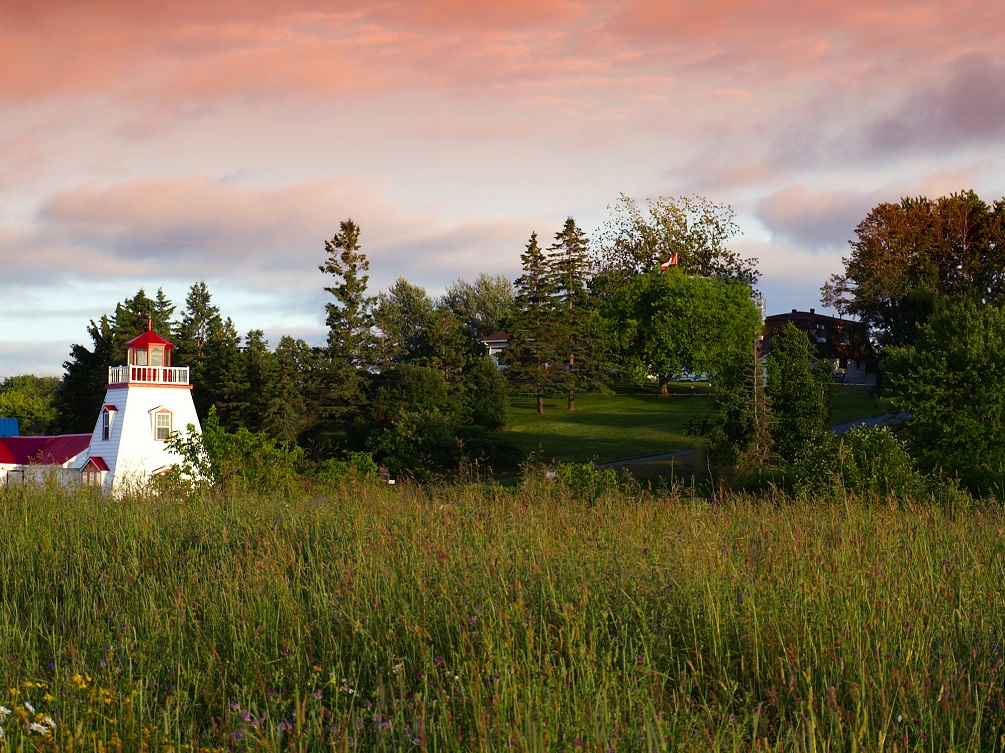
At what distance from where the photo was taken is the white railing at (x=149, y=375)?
1382 inches

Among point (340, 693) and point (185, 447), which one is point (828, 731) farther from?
point (185, 447)

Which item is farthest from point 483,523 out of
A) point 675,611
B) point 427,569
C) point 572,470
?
point 572,470

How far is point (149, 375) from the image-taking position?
35.2 meters

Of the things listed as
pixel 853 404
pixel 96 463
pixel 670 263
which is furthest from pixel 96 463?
pixel 670 263

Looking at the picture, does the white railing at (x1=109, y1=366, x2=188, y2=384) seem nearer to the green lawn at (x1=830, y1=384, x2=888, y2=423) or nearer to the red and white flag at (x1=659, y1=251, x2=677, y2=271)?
the green lawn at (x1=830, y1=384, x2=888, y2=423)

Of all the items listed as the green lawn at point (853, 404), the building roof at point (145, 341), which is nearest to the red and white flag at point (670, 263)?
the green lawn at point (853, 404)

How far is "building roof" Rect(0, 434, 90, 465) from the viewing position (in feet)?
128

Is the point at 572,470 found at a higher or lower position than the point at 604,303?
lower

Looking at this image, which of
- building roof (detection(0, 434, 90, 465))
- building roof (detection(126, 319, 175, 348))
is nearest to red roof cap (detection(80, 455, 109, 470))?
building roof (detection(0, 434, 90, 465))

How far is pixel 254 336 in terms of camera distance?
53.8m

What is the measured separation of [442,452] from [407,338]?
160 ft

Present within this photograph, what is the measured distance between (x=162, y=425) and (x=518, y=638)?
33809 mm

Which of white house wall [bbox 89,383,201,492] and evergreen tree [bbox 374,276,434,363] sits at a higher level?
evergreen tree [bbox 374,276,434,363]

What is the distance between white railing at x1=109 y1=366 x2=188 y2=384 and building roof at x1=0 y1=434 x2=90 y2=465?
16.4ft
